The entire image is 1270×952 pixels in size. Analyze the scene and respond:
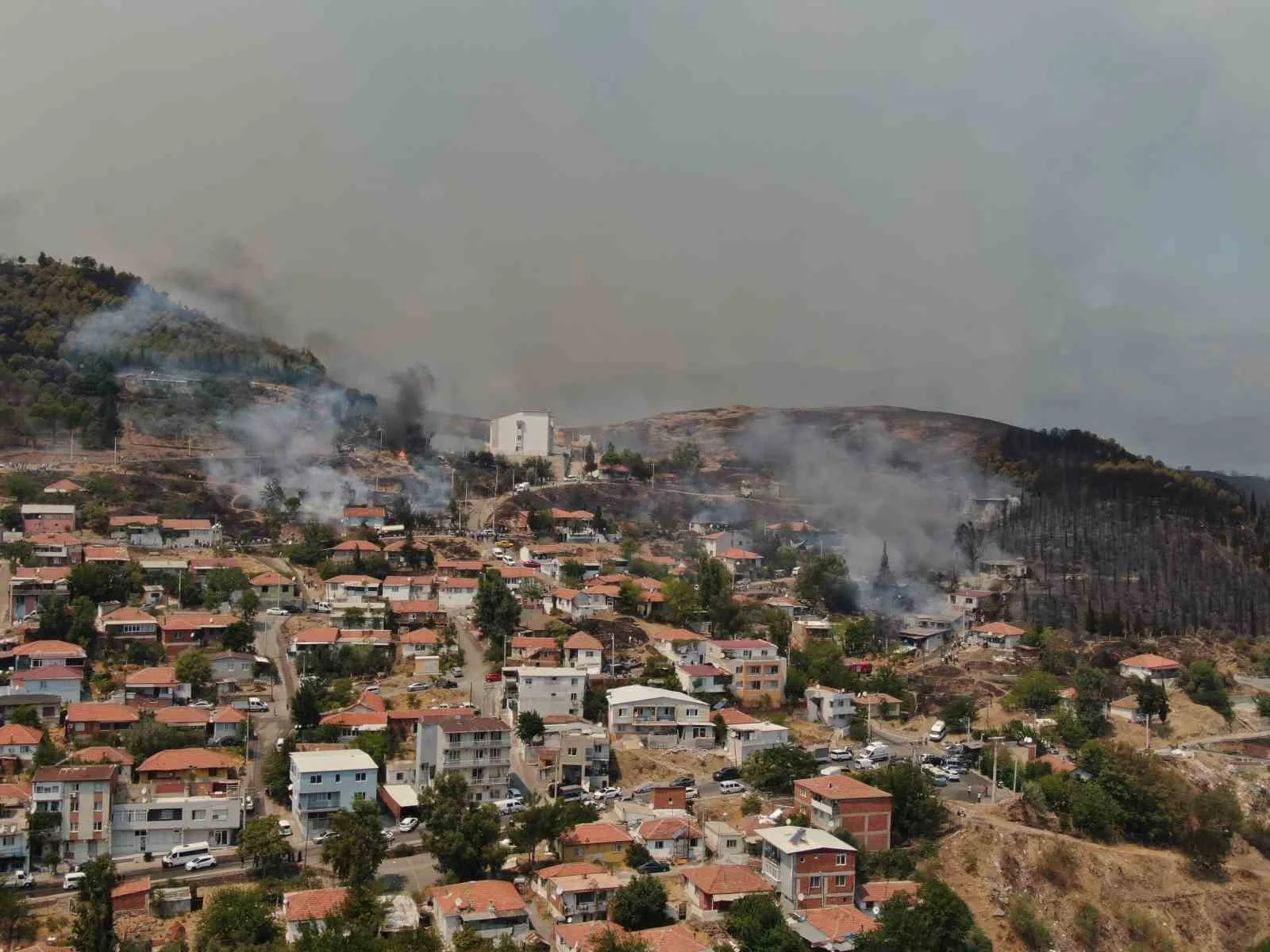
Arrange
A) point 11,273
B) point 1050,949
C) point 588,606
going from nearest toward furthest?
point 1050,949 → point 588,606 → point 11,273

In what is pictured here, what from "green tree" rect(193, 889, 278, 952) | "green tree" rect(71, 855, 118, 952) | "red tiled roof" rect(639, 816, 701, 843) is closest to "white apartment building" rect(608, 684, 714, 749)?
"red tiled roof" rect(639, 816, 701, 843)

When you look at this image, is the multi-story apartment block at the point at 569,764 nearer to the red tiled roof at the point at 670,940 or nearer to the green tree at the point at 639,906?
the green tree at the point at 639,906

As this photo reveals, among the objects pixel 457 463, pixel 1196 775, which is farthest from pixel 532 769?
pixel 457 463

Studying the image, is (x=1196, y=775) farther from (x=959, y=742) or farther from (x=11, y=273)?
(x=11, y=273)

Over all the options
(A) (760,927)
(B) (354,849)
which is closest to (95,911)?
(B) (354,849)

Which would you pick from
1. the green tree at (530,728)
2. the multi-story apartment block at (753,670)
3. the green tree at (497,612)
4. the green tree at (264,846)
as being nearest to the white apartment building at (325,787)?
the green tree at (264,846)

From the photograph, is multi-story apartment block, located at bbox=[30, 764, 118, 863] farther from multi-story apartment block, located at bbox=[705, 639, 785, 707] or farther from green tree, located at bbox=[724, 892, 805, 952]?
multi-story apartment block, located at bbox=[705, 639, 785, 707]
